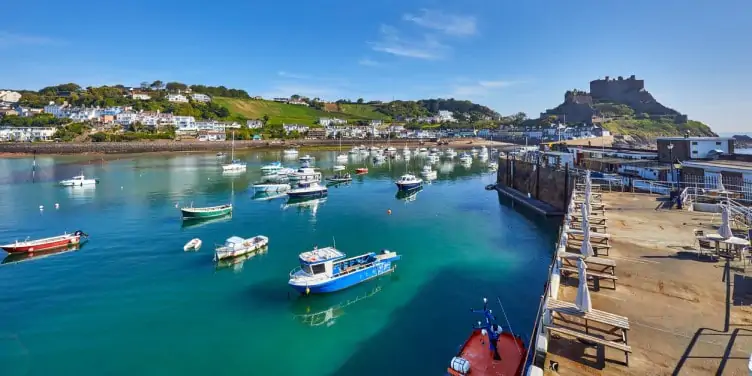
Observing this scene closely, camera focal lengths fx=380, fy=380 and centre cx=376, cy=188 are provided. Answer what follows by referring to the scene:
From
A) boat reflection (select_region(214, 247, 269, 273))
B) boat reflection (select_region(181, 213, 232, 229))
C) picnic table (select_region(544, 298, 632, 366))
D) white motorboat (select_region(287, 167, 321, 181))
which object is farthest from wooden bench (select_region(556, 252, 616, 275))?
white motorboat (select_region(287, 167, 321, 181))

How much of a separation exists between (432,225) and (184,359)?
87.7ft

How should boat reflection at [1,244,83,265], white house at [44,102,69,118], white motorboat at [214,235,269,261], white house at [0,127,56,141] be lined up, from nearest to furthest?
white motorboat at [214,235,269,261] < boat reflection at [1,244,83,265] < white house at [0,127,56,141] < white house at [44,102,69,118]

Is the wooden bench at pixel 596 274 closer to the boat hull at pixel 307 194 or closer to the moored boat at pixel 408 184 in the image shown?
the boat hull at pixel 307 194

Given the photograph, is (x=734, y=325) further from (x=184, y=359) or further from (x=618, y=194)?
(x=618, y=194)

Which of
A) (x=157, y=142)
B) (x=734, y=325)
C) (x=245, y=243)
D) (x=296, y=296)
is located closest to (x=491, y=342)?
(x=734, y=325)

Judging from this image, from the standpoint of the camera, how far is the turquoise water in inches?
637

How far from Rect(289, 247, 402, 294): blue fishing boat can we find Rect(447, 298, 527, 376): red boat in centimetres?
970

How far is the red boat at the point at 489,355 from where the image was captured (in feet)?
41.5

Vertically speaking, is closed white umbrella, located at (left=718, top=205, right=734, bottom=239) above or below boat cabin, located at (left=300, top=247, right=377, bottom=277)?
above

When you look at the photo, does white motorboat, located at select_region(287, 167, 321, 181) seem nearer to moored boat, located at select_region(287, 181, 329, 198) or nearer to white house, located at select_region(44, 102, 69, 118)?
moored boat, located at select_region(287, 181, 329, 198)

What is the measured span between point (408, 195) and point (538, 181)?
58.8 feet

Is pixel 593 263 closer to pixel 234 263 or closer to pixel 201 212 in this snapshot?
pixel 234 263

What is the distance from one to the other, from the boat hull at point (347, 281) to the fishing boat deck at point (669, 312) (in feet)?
42.5

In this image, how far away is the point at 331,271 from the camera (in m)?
22.2
